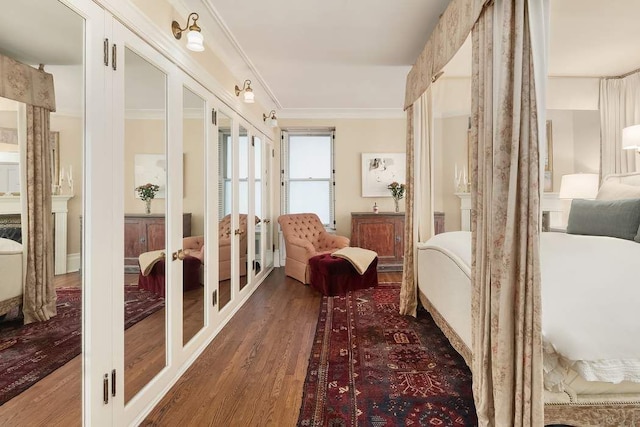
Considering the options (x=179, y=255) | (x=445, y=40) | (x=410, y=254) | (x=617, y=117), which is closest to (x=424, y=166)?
(x=410, y=254)

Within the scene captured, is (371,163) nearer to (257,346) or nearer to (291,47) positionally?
(291,47)

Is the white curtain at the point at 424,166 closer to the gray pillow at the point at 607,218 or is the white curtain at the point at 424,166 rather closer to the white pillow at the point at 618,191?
the gray pillow at the point at 607,218

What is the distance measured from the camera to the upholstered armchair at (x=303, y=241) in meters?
→ 4.60

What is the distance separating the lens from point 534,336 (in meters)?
1.35

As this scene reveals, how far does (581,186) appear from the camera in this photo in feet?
12.1

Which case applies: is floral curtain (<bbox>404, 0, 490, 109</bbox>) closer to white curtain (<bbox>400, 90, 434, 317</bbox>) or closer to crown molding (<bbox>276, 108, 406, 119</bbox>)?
white curtain (<bbox>400, 90, 434, 317</bbox>)

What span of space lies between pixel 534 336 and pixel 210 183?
2.45 metres

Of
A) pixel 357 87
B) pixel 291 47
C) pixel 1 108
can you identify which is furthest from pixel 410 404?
pixel 357 87

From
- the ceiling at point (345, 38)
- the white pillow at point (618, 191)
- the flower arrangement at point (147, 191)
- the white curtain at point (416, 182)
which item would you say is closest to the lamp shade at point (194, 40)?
the ceiling at point (345, 38)

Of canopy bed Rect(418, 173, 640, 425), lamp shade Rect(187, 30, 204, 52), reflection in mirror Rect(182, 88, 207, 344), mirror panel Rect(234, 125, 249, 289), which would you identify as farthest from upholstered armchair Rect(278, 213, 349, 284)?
canopy bed Rect(418, 173, 640, 425)

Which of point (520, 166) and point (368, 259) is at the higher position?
point (520, 166)

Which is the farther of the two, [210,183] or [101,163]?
[210,183]

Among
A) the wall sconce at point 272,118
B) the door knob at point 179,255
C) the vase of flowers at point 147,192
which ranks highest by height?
the wall sconce at point 272,118

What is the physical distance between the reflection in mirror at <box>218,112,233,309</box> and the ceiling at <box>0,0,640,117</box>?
29.1 inches
